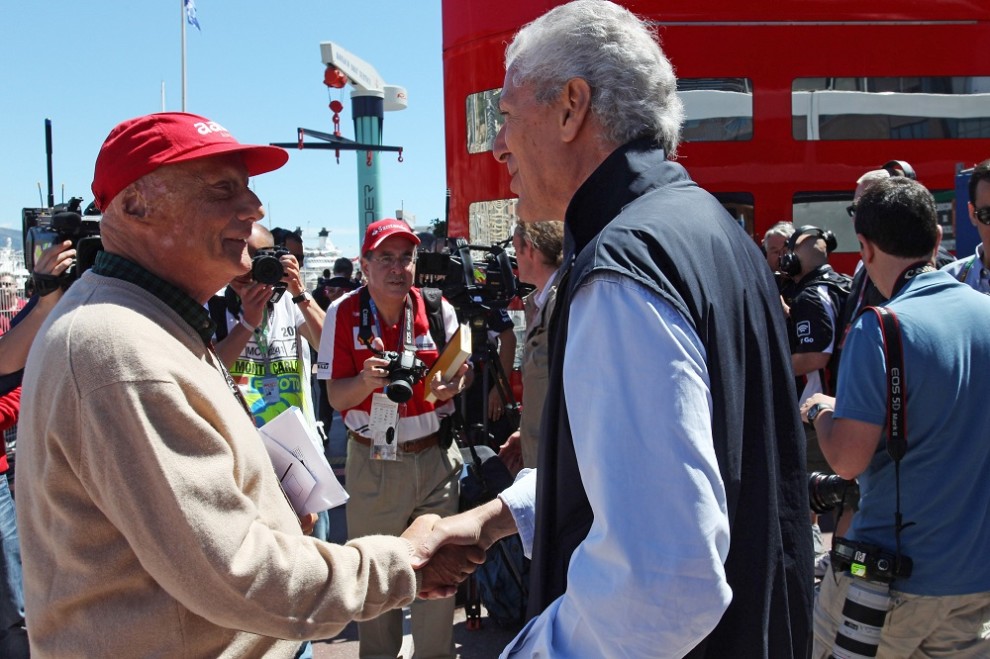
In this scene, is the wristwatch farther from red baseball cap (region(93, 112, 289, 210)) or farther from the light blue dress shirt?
red baseball cap (region(93, 112, 289, 210))

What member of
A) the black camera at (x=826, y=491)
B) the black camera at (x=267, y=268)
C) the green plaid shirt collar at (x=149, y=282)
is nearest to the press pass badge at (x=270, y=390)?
the black camera at (x=267, y=268)

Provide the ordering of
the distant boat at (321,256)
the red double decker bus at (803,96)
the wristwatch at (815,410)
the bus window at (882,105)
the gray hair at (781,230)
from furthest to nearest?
1. the distant boat at (321,256)
2. the bus window at (882,105)
3. the red double decker bus at (803,96)
4. the gray hair at (781,230)
5. the wristwatch at (815,410)

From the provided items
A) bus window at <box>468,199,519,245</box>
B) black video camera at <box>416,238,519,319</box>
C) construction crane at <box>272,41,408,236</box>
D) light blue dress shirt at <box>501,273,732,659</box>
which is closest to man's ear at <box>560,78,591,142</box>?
light blue dress shirt at <box>501,273,732,659</box>

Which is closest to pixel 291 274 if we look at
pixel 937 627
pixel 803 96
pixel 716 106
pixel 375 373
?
pixel 375 373

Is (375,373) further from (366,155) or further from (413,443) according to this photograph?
(366,155)

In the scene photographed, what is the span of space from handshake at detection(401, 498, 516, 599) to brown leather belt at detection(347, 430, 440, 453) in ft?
6.57

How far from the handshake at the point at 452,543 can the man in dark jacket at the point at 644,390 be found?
563mm

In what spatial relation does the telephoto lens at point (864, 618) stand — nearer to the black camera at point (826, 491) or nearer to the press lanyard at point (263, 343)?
→ the black camera at point (826, 491)

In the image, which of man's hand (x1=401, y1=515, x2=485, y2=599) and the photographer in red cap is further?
man's hand (x1=401, y1=515, x2=485, y2=599)

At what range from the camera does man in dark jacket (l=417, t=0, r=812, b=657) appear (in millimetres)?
1153

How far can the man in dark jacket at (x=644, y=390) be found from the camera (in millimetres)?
1153

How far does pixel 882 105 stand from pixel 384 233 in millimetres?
4721

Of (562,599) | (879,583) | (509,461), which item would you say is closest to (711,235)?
(562,599)

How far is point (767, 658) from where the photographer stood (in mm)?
1374
